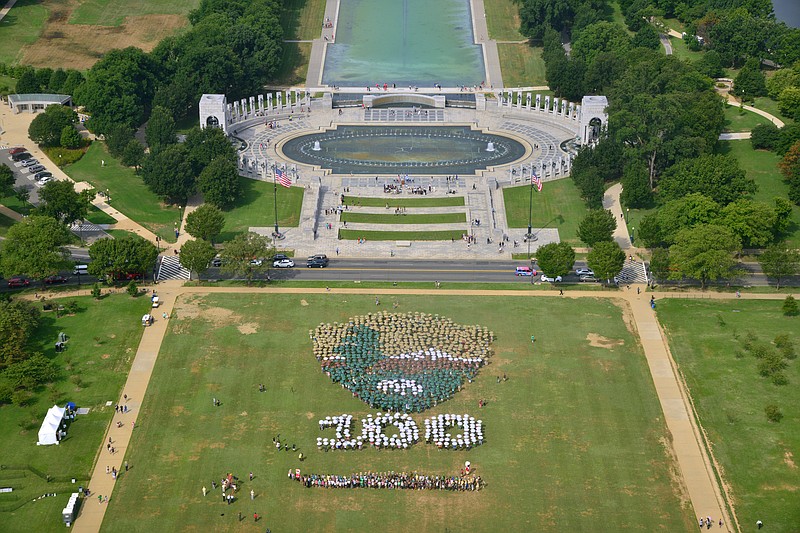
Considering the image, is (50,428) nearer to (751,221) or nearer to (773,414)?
(773,414)

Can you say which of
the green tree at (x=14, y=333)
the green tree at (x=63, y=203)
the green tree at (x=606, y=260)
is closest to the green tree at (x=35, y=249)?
the green tree at (x=63, y=203)

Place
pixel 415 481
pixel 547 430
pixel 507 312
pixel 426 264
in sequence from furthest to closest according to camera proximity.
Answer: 1. pixel 426 264
2. pixel 507 312
3. pixel 547 430
4. pixel 415 481

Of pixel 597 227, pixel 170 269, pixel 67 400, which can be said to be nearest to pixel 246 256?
pixel 170 269

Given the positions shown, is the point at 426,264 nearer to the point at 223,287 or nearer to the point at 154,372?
the point at 223,287

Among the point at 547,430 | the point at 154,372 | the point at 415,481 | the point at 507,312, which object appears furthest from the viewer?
the point at 507,312

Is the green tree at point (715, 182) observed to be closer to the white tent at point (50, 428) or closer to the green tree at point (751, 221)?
the green tree at point (751, 221)

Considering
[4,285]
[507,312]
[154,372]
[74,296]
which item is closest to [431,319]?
[507,312]

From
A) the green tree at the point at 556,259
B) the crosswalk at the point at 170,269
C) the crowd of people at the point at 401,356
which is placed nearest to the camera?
the crowd of people at the point at 401,356
